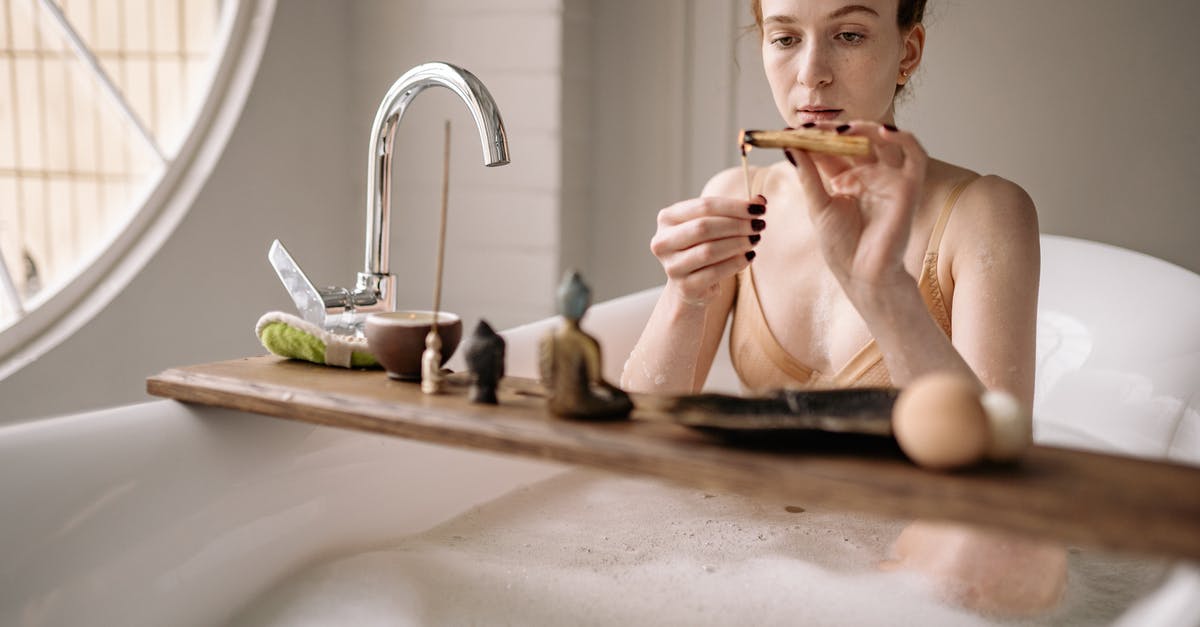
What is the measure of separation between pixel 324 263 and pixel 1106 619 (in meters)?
2.35

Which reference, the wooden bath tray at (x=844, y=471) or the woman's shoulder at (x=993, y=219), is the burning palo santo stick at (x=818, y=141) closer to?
the wooden bath tray at (x=844, y=471)

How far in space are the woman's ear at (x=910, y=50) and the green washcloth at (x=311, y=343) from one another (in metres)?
0.92

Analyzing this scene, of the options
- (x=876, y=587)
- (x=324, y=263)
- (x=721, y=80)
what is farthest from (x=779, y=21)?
(x=324, y=263)

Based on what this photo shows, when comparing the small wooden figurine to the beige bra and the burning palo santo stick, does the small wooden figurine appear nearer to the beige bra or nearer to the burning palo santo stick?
the burning palo santo stick

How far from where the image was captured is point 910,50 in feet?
5.33

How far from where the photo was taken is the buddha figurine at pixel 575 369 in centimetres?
88

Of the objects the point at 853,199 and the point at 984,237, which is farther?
the point at 984,237

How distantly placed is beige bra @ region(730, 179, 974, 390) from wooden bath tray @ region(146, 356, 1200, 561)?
2.08 ft

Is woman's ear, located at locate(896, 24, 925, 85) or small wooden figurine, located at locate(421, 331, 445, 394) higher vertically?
woman's ear, located at locate(896, 24, 925, 85)

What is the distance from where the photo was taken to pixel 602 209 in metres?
3.17

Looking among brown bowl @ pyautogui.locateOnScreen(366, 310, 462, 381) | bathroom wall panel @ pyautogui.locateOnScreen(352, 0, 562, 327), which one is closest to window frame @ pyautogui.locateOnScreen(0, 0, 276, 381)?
bathroom wall panel @ pyautogui.locateOnScreen(352, 0, 562, 327)

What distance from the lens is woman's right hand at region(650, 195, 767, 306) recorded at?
116 cm

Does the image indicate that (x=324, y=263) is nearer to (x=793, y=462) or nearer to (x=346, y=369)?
(x=346, y=369)

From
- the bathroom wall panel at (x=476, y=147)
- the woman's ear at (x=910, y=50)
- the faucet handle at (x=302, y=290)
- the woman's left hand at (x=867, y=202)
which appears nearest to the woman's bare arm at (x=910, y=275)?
the woman's left hand at (x=867, y=202)
